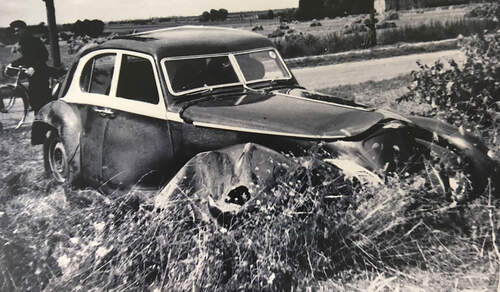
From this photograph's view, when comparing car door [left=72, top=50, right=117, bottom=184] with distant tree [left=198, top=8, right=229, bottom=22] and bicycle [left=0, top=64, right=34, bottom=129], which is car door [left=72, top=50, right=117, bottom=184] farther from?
bicycle [left=0, top=64, right=34, bottom=129]

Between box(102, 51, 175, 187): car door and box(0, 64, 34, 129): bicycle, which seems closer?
box(102, 51, 175, 187): car door

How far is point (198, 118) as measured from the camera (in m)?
3.74

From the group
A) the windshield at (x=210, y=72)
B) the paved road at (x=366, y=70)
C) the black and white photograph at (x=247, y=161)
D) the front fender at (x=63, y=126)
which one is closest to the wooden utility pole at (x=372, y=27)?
the black and white photograph at (x=247, y=161)

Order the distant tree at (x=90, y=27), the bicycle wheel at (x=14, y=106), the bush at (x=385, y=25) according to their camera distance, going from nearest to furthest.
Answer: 1. the distant tree at (x=90, y=27)
2. the bush at (x=385, y=25)
3. the bicycle wheel at (x=14, y=106)

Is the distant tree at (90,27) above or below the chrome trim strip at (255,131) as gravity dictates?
above

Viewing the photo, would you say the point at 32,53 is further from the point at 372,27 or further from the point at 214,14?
the point at 372,27

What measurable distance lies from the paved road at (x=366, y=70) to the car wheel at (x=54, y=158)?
3.50m

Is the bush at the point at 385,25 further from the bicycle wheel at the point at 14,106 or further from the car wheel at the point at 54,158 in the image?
the bicycle wheel at the point at 14,106

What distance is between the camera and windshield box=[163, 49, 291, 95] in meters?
4.16

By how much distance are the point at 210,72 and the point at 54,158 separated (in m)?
2.02

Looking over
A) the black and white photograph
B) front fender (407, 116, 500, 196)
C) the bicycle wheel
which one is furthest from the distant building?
the bicycle wheel

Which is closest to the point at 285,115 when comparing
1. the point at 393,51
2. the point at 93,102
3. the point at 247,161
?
the point at 247,161

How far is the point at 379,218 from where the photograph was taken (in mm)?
Answer: 3090

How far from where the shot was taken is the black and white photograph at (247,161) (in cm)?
299
